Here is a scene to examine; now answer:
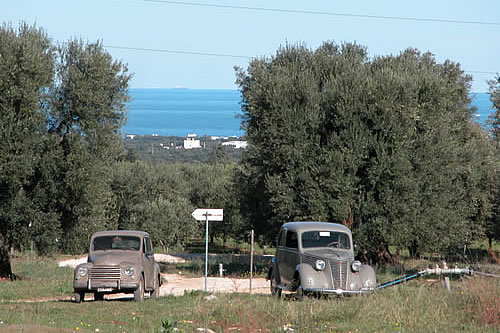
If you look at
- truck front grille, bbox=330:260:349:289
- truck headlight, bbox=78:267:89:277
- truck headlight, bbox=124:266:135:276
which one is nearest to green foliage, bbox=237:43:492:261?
truck front grille, bbox=330:260:349:289

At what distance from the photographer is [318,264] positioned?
15.9m

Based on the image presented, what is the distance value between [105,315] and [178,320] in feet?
5.61

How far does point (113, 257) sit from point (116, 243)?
95 cm

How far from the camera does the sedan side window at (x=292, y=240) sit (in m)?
16.9

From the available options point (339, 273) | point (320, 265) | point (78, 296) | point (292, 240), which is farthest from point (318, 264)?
point (78, 296)

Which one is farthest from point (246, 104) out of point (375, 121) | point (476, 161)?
point (476, 161)

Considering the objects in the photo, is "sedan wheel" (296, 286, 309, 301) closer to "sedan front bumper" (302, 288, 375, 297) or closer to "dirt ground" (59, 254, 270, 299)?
"sedan front bumper" (302, 288, 375, 297)

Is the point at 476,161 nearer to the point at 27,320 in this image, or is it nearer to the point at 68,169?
the point at 68,169

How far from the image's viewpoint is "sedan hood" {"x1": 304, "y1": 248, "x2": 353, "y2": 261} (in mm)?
16016

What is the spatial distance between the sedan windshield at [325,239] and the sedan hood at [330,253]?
10.5 inches

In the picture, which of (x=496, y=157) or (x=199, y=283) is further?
(x=496, y=157)

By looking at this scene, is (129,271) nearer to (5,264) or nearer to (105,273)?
(105,273)

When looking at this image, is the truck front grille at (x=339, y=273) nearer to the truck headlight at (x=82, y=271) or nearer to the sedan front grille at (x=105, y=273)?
the sedan front grille at (x=105, y=273)

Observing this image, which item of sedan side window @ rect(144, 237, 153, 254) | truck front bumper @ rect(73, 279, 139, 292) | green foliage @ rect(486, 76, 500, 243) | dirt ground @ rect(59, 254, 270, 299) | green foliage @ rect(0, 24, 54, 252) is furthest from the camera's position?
green foliage @ rect(486, 76, 500, 243)
